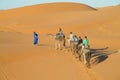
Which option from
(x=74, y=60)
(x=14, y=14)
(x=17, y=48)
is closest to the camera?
(x=74, y=60)

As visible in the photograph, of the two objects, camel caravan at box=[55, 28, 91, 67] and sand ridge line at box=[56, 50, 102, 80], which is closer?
sand ridge line at box=[56, 50, 102, 80]

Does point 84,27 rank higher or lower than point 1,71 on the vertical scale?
higher

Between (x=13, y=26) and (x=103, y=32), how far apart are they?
17.2m

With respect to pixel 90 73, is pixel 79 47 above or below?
above

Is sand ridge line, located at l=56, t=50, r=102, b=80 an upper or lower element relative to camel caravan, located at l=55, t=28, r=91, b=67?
lower

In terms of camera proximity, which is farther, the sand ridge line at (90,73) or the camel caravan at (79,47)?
the camel caravan at (79,47)

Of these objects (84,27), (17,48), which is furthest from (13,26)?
(17,48)

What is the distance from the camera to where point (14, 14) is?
7256 cm

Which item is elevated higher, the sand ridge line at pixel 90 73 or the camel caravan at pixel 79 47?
the camel caravan at pixel 79 47

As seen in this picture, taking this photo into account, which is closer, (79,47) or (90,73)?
(90,73)

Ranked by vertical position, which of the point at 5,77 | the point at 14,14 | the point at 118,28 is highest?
the point at 14,14

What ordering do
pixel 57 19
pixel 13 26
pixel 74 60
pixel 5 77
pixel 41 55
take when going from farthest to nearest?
pixel 57 19 → pixel 13 26 → pixel 41 55 → pixel 74 60 → pixel 5 77

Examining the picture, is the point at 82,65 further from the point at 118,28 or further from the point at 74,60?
the point at 118,28

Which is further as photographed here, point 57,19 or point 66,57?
point 57,19
